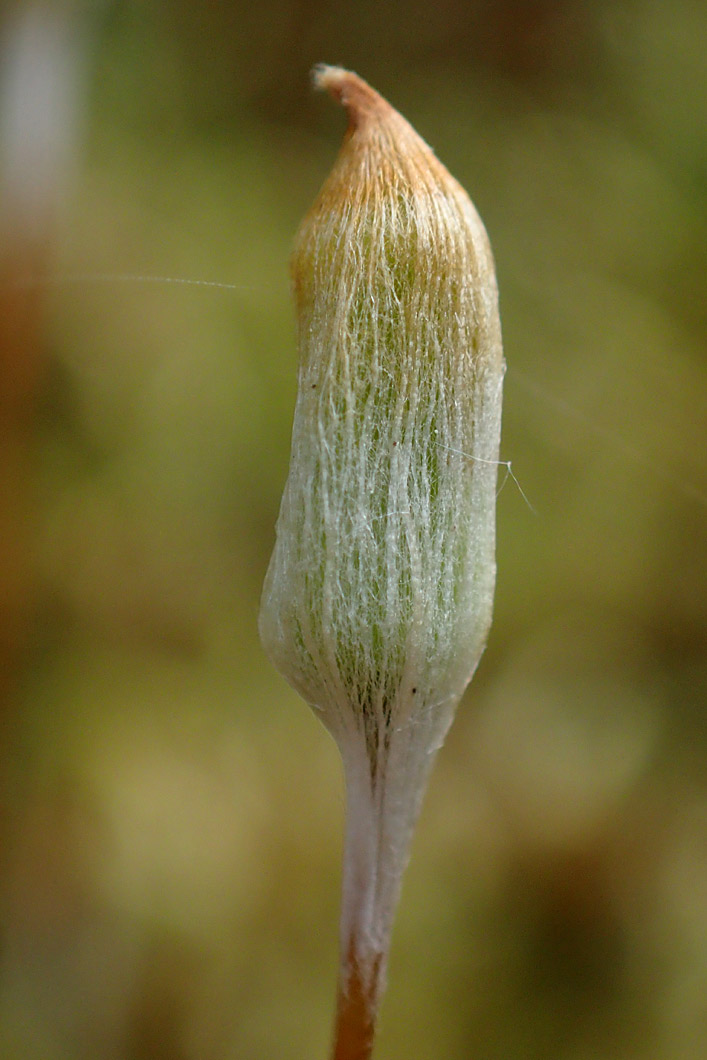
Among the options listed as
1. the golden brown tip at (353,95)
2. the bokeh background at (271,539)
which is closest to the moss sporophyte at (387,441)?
the golden brown tip at (353,95)

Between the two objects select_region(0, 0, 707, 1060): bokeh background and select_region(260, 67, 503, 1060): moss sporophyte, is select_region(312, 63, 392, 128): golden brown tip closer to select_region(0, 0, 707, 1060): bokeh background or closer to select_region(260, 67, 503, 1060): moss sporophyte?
select_region(260, 67, 503, 1060): moss sporophyte

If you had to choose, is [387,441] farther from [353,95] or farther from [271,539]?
[271,539]

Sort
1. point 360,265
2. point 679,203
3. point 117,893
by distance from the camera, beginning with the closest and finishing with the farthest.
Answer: point 360,265
point 117,893
point 679,203

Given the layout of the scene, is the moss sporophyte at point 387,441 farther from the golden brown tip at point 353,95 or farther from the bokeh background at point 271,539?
the bokeh background at point 271,539

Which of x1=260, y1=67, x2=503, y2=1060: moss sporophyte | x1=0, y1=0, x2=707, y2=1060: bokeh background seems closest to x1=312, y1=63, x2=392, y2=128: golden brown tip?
x1=260, y1=67, x2=503, y2=1060: moss sporophyte

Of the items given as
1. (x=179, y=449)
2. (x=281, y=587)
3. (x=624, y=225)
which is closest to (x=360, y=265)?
(x=281, y=587)

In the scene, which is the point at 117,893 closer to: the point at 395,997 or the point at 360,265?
the point at 395,997
